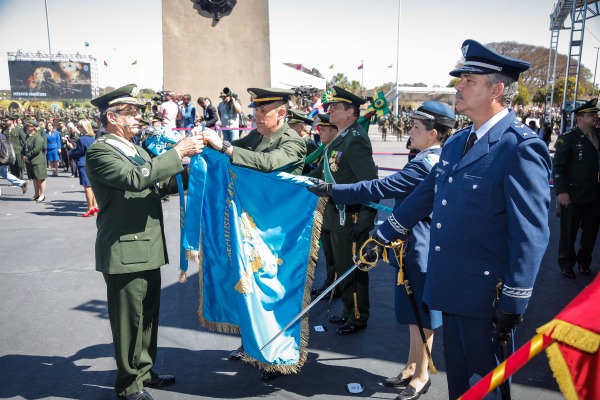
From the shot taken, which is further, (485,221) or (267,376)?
(267,376)

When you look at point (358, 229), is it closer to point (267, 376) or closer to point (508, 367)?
point (267, 376)

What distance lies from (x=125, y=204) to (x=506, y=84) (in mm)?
2472

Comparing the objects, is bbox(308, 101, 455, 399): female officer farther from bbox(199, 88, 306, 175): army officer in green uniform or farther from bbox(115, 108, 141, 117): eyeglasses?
bbox(115, 108, 141, 117): eyeglasses

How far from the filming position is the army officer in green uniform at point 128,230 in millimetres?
3145

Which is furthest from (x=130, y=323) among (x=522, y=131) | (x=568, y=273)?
(x=568, y=273)

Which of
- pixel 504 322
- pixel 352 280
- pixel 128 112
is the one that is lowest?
pixel 352 280

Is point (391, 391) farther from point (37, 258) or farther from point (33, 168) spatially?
point (33, 168)

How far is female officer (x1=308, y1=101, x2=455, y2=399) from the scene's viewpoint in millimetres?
3326

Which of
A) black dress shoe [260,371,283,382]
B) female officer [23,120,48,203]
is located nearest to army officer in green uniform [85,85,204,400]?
black dress shoe [260,371,283,382]

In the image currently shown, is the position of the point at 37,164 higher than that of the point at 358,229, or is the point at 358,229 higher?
the point at 358,229

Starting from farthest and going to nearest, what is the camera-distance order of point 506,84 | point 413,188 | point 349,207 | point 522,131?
point 349,207, point 413,188, point 506,84, point 522,131

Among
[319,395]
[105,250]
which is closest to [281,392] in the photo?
[319,395]

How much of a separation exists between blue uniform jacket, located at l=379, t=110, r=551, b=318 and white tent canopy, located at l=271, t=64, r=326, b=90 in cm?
1560

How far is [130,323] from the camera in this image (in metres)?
3.34
